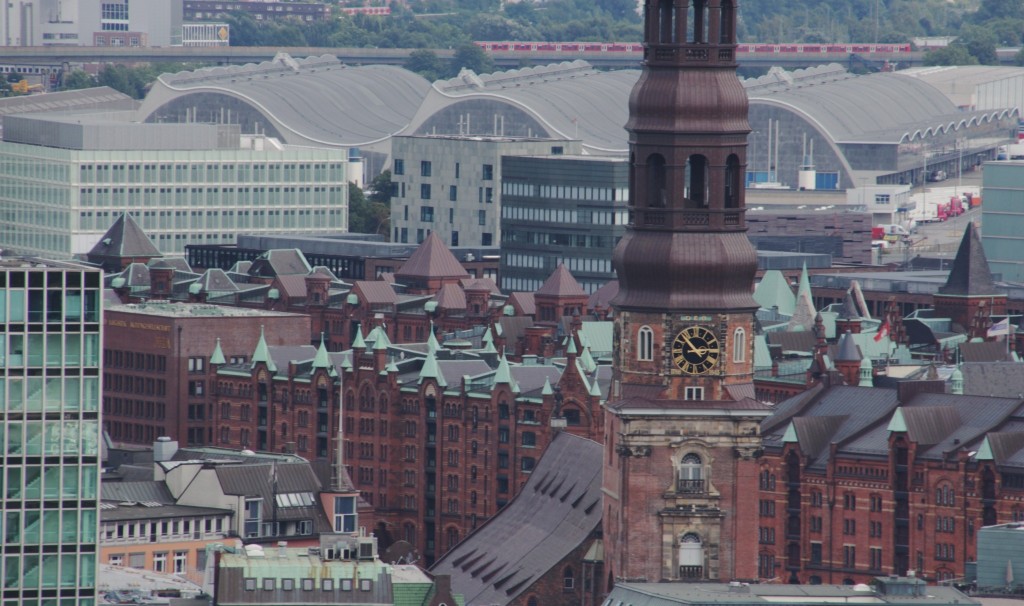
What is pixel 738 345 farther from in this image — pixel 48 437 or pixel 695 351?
pixel 48 437

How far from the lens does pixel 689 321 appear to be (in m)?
179

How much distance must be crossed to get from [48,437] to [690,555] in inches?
1542

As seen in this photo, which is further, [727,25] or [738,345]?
[738,345]

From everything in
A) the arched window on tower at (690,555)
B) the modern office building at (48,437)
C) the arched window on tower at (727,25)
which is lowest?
the arched window on tower at (690,555)

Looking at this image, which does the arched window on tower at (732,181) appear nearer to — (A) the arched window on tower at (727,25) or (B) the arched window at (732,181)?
(B) the arched window at (732,181)

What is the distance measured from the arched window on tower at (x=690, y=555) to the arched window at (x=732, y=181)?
50.4 ft

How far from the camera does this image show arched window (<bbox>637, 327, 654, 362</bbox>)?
180m

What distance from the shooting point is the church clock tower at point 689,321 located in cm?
17862

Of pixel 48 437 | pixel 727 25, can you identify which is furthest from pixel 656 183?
pixel 48 437

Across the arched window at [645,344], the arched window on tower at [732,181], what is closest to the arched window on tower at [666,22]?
the arched window on tower at [732,181]

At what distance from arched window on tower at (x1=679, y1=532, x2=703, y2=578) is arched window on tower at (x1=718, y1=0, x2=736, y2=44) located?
896 inches

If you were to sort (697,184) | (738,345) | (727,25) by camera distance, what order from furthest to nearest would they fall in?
(697,184) < (738,345) < (727,25)

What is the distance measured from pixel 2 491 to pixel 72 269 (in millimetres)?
9189

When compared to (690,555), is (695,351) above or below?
above
